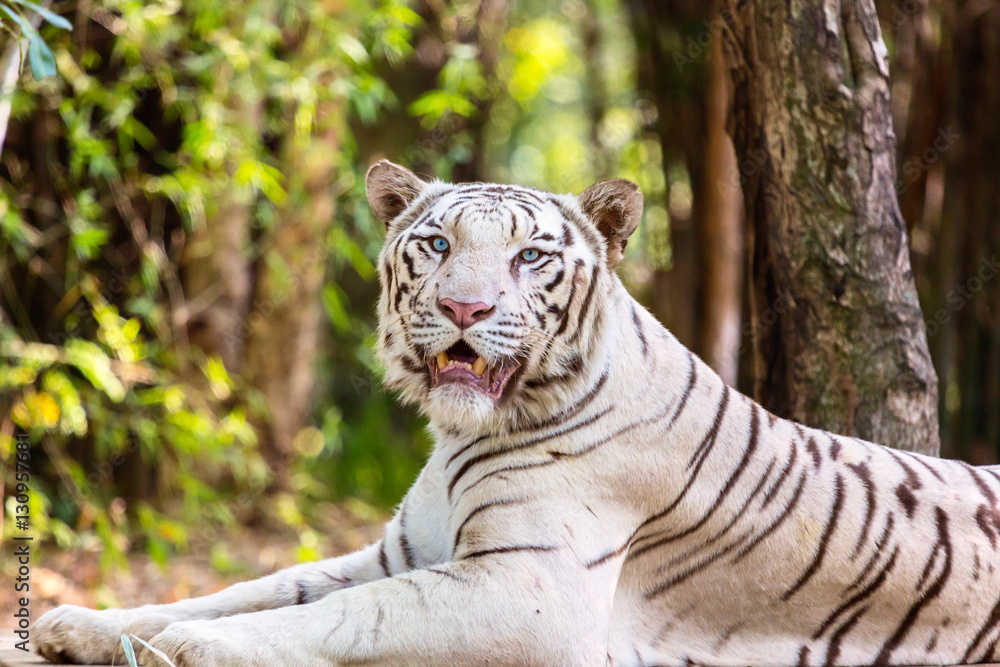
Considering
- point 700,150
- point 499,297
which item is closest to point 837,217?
point 499,297

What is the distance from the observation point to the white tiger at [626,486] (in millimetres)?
2254

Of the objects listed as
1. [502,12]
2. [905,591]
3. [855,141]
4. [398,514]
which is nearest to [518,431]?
[398,514]

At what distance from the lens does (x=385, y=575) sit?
8.57 feet

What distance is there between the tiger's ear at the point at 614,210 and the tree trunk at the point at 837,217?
76 centimetres

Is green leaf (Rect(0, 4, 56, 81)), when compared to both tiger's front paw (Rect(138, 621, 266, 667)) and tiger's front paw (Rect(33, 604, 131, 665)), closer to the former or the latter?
tiger's front paw (Rect(33, 604, 131, 665))

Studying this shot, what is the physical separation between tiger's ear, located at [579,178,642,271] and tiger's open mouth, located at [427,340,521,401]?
1.52ft

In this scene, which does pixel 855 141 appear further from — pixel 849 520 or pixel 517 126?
pixel 517 126

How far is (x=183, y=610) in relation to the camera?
96.7 inches

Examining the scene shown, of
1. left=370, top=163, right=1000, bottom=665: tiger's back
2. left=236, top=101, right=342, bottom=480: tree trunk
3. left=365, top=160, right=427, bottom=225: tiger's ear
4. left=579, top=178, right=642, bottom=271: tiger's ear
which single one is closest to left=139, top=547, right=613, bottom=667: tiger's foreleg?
left=370, top=163, right=1000, bottom=665: tiger's back

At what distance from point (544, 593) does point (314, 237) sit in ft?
13.6

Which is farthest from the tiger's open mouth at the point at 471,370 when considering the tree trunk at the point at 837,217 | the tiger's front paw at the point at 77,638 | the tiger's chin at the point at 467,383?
the tree trunk at the point at 837,217

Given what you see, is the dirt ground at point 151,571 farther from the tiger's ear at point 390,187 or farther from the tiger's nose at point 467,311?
the tiger's nose at point 467,311

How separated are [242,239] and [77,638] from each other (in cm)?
366

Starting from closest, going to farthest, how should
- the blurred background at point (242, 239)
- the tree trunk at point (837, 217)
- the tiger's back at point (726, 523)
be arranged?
1. the tiger's back at point (726, 523)
2. the tree trunk at point (837, 217)
3. the blurred background at point (242, 239)
